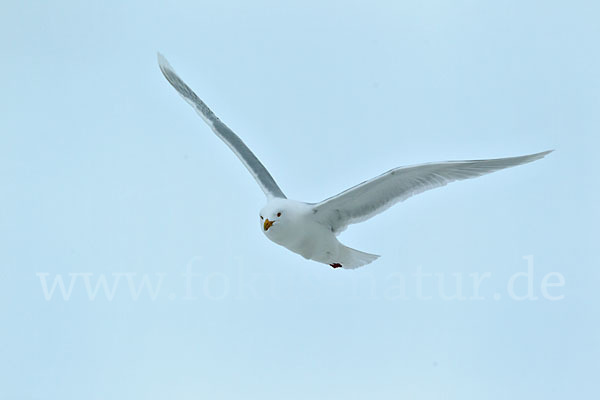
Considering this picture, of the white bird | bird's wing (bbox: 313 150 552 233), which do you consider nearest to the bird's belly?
the white bird

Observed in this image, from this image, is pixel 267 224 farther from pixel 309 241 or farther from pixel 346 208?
pixel 346 208

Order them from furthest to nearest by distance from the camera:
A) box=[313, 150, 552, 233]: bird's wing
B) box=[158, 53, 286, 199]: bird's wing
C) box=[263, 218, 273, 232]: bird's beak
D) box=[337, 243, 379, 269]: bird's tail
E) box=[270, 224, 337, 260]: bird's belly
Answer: box=[158, 53, 286, 199]: bird's wing
box=[337, 243, 379, 269]: bird's tail
box=[270, 224, 337, 260]: bird's belly
box=[263, 218, 273, 232]: bird's beak
box=[313, 150, 552, 233]: bird's wing

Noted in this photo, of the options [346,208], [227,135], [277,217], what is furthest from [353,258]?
[227,135]

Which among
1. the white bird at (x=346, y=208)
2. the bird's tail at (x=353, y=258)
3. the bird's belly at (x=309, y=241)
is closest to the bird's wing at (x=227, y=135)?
the white bird at (x=346, y=208)

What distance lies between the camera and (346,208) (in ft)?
26.8

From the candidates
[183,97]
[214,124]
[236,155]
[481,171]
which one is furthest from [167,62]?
[481,171]

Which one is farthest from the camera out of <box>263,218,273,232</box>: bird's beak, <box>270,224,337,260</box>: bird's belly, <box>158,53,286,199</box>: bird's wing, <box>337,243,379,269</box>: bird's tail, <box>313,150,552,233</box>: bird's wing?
<box>158,53,286,199</box>: bird's wing

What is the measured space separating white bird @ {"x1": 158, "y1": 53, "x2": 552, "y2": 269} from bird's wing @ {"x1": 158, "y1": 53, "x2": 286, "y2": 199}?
0.56 ft

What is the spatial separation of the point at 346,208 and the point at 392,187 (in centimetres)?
48

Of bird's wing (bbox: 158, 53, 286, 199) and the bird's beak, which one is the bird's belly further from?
bird's wing (bbox: 158, 53, 286, 199)

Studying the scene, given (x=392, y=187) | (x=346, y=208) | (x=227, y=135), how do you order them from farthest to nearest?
(x=227, y=135) < (x=346, y=208) < (x=392, y=187)

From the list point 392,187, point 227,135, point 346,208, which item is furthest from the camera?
point 227,135

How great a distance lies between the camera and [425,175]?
783 cm

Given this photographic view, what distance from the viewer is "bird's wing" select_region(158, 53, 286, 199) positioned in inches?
348
